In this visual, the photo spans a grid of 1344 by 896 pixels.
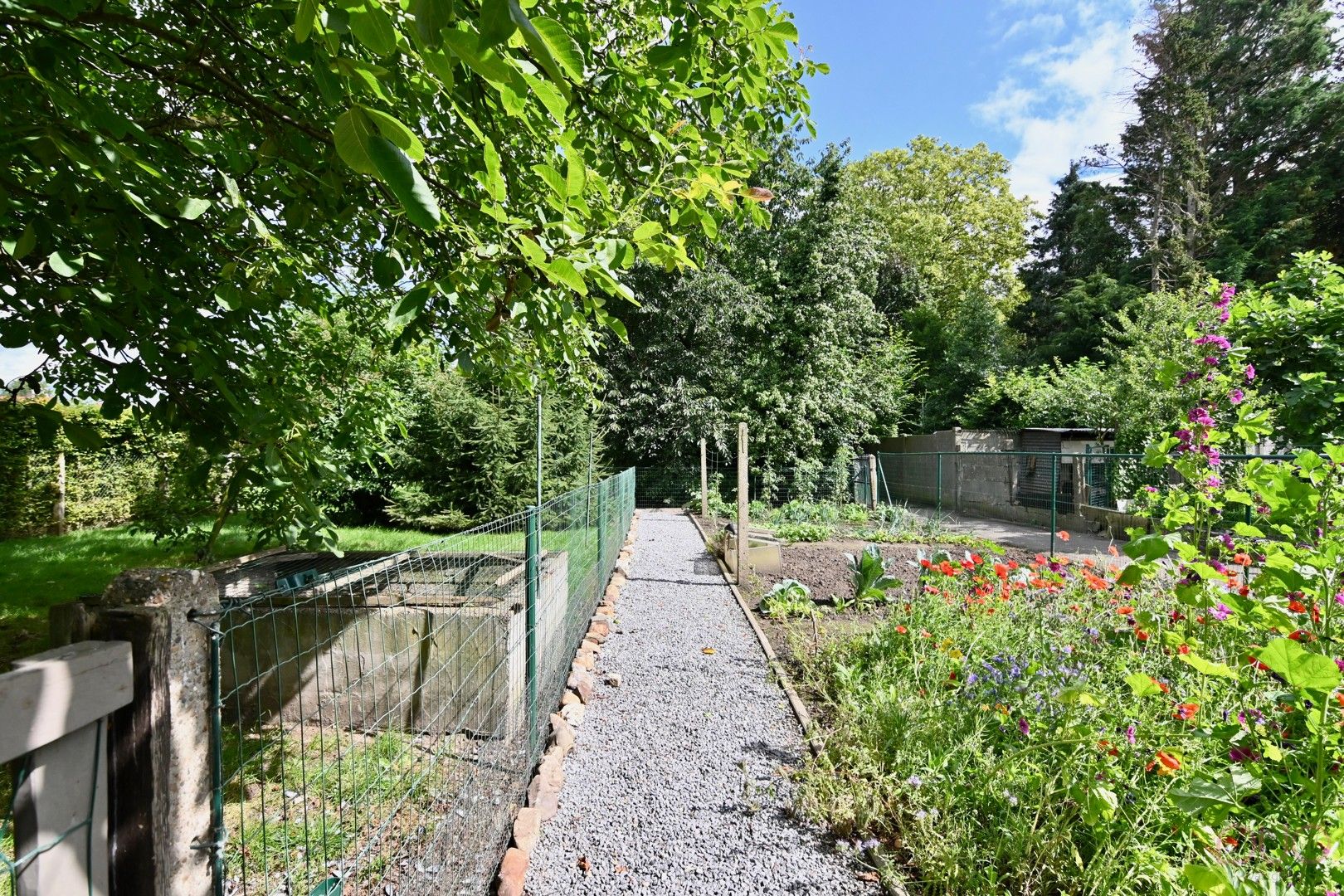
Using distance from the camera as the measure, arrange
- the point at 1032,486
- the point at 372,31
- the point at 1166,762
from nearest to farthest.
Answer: the point at 372,31
the point at 1166,762
the point at 1032,486

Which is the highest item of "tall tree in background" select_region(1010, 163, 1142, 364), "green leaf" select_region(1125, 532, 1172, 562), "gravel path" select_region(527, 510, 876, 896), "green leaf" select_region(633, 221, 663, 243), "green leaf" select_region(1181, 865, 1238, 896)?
"tall tree in background" select_region(1010, 163, 1142, 364)

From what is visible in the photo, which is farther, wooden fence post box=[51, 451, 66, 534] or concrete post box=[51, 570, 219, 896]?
wooden fence post box=[51, 451, 66, 534]

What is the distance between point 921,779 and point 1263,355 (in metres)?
5.89

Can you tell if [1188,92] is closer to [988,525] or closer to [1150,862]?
[988,525]

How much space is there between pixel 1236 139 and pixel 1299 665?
101 ft

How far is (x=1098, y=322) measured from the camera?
21516 millimetres

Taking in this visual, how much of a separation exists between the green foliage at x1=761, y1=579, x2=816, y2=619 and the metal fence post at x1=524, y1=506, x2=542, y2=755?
8.99ft

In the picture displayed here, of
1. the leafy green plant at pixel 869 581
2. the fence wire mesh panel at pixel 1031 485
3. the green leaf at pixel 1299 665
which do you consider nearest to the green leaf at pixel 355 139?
the green leaf at pixel 1299 665

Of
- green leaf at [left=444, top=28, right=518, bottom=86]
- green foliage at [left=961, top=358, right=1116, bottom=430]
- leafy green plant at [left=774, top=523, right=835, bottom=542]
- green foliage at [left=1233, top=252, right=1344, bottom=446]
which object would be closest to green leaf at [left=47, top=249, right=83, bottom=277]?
green leaf at [left=444, top=28, right=518, bottom=86]

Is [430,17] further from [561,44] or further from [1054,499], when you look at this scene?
[1054,499]

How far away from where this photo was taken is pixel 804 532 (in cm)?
967

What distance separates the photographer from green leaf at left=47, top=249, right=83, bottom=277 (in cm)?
154

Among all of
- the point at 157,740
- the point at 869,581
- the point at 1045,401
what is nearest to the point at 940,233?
the point at 1045,401

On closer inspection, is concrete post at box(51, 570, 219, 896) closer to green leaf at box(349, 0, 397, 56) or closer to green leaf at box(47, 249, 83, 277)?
green leaf at box(349, 0, 397, 56)
